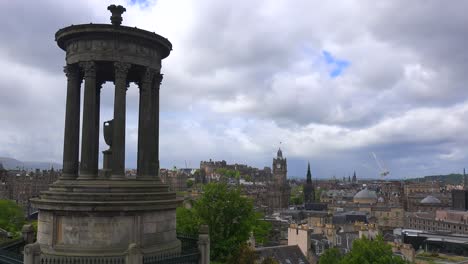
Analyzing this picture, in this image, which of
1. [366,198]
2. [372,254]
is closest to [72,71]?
[372,254]

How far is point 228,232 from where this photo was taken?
1623 inches

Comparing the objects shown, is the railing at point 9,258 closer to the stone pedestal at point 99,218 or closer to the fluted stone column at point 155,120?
the stone pedestal at point 99,218

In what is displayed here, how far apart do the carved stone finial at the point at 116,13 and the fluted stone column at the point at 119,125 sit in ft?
5.54

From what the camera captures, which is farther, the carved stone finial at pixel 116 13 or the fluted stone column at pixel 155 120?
the fluted stone column at pixel 155 120

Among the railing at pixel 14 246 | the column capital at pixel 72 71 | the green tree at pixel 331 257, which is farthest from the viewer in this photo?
the green tree at pixel 331 257

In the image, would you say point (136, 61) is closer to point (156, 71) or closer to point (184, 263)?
point (156, 71)

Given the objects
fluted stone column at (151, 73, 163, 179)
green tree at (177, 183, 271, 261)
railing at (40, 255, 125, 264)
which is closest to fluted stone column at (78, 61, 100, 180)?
fluted stone column at (151, 73, 163, 179)

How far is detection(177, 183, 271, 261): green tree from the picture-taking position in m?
40.1

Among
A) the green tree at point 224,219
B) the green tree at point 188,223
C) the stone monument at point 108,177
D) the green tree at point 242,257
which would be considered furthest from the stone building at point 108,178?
the green tree at point 188,223

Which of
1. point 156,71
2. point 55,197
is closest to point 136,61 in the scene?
point 156,71

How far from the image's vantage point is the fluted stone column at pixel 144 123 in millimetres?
18094

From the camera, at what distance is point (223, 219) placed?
4141 centimetres

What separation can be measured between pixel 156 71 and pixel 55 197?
645cm

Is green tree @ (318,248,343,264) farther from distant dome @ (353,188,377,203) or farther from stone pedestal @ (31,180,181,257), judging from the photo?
distant dome @ (353,188,377,203)
